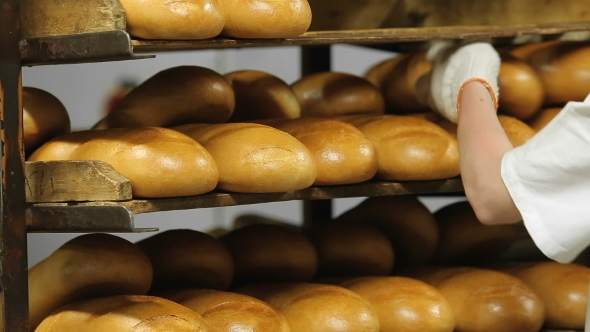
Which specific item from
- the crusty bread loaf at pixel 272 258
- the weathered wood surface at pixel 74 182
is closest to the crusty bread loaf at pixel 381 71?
the crusty bread loaf at pixel 272 258

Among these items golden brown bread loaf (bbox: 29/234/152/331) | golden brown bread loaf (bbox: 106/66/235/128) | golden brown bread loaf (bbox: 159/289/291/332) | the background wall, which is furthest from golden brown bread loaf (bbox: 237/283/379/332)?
the background wall

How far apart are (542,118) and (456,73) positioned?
1.41 ft

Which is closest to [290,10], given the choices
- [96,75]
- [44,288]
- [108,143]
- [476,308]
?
[108,143]

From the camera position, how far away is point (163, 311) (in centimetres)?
170

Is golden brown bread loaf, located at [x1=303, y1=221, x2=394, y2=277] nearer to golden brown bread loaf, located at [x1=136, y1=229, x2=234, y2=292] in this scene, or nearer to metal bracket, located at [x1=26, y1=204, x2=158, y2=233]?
golden brown bread loaf, located at [x1=136, y1=229, x2=234, y2=292]

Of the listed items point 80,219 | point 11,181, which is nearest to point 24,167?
point 11,181

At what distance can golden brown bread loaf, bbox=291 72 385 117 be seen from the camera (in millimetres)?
2389

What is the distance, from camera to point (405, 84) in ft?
8.13

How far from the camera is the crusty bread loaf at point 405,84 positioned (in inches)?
96.2

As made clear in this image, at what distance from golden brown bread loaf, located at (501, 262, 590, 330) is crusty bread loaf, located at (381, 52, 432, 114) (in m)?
0.53

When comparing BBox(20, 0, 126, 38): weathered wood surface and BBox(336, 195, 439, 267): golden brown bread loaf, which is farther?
BBox(336, 195, 439, 267): golden brown bread loaf

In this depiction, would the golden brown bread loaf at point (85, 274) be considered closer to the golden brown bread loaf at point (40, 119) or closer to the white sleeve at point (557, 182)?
the golden brown bread loaf at point (40, 119)

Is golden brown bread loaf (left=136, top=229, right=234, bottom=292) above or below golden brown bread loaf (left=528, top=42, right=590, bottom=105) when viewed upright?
below

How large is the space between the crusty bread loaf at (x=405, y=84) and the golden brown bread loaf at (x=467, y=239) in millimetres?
324
